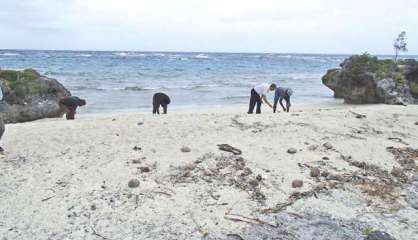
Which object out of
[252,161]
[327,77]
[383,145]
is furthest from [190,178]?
[327,77]

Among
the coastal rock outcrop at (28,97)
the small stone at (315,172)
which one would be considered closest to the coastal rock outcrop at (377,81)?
the coastal rock outcrop at (28,97)

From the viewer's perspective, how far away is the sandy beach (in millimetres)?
5305

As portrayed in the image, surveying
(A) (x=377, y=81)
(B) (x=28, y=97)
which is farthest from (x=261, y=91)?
(A) (x=377, y=81)

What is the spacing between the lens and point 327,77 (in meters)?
21.0

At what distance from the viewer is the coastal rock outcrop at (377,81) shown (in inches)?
676

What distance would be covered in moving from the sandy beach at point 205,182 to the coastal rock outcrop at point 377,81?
334 inches

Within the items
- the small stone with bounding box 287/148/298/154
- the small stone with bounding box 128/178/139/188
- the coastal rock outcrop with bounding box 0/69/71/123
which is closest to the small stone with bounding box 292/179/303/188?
the small stone with bounding box 287/148/298/154

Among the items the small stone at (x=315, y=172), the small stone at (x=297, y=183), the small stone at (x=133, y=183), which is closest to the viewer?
the small stone at (x=133, y=183)

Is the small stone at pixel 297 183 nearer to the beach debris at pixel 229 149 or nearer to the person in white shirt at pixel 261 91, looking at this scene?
the beach debris at pixel 229 149

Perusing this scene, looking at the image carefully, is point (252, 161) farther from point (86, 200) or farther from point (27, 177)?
point (27, 177)

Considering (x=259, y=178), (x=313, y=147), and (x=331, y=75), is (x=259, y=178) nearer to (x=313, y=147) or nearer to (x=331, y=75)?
(x=313, y=147)

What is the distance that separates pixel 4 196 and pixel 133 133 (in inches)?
110

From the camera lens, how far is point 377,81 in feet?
57.2

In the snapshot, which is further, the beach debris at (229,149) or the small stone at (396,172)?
the beach debris at (229,149)
